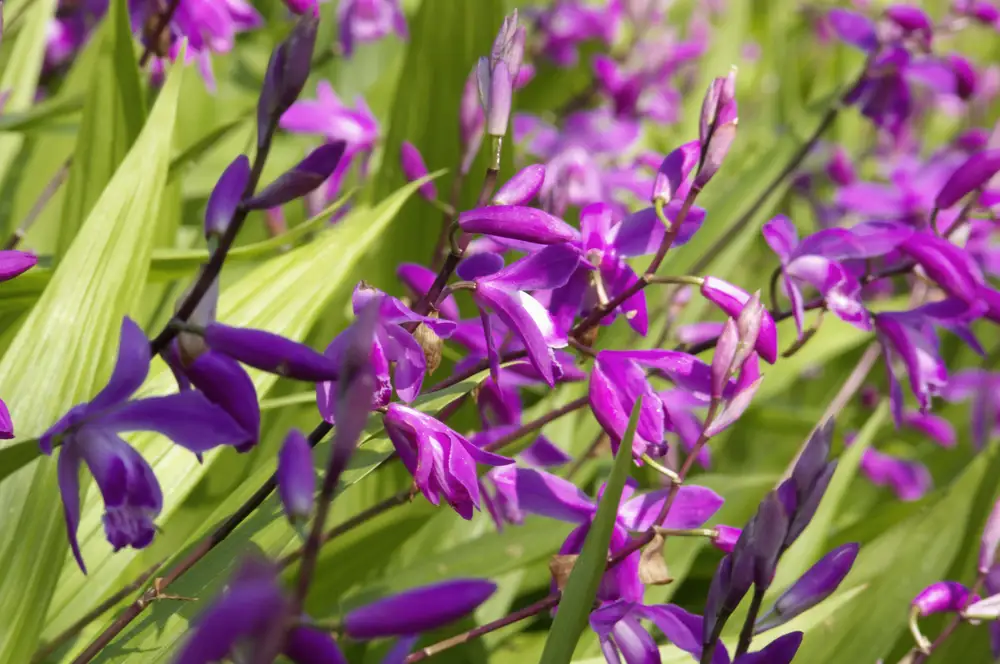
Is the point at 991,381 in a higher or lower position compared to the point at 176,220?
lower

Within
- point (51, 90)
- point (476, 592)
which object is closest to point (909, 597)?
point (476, 592)

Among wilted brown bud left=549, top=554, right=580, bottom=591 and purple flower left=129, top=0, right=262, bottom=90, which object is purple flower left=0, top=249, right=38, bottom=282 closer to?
wilted brown bud left=549, top=554, right=580, bottom=591

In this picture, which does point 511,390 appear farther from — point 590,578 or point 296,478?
point 296,478

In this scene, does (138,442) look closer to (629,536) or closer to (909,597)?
(629,536)

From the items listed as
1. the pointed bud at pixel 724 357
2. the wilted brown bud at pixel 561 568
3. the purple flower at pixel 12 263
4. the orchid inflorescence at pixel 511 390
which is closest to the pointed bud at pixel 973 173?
the orchid inflorescence at pixel 511 390

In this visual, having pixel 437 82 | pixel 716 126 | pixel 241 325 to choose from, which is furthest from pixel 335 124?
pixel 716 126

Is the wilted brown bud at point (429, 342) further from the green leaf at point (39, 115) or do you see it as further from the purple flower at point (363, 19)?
the purple flower at point (363, 19)

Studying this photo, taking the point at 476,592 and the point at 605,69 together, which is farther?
the point at 605,69

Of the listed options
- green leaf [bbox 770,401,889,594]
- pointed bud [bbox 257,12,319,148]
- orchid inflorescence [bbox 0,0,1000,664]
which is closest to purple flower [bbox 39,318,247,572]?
orchid inflorescence [bbox 0,0,1000,664]
